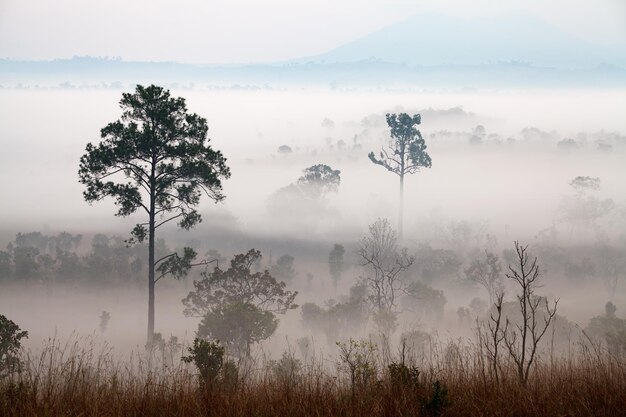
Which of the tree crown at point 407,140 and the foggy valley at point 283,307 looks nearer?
the foggy valley at point 283,307

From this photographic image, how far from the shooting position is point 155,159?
116ft

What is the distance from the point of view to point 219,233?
364 ft

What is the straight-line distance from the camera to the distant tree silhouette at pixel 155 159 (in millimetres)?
34250

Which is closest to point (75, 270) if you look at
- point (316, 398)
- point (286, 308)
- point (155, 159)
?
point (155, 159)

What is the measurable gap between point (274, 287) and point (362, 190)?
153 m

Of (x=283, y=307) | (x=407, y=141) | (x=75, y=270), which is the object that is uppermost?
(x=407, y=141)

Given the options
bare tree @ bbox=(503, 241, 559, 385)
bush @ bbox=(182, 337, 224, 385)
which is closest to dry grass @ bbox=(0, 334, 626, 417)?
bare tree @ bbox=(503, 241, 559, 385)

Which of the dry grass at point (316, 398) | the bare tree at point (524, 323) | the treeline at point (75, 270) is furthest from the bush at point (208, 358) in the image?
the treeline at point (75, 270)

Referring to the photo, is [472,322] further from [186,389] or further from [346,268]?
[186,389]

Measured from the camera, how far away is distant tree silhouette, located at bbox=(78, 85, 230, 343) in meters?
34.2

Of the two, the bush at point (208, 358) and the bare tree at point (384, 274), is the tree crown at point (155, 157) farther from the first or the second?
the bush at point (208, 358)

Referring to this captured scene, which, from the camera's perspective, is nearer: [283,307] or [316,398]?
[316,398]

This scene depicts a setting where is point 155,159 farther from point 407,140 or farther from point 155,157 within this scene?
point 407,140

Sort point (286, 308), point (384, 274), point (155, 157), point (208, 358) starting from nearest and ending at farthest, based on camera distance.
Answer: point (208, 358), point (155, 157), point (286, 308), point (384, 274)
